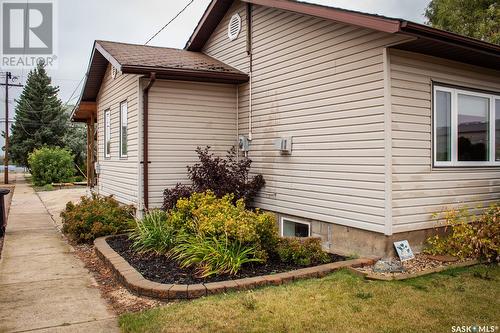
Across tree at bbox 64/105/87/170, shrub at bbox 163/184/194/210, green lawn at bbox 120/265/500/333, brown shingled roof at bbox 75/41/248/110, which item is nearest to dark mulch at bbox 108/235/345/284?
green lawn at bbox 120/265/500/333

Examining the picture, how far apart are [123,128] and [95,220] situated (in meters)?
2.99

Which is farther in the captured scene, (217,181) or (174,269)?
(217,181)

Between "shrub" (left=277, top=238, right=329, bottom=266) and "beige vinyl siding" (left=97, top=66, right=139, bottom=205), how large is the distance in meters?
4.16

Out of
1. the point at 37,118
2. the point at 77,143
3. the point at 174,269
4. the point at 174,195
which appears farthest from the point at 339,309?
the point at 37,118

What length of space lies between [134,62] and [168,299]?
530 centimetres

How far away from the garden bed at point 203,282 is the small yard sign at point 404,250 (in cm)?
44

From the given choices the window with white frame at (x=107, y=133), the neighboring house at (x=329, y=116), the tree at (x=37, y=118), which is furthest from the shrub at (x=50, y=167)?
the neighboring house at (x=329, y=116)

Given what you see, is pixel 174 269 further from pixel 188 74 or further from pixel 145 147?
pixel 188 74

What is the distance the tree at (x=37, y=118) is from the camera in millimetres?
30156

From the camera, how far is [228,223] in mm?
5715

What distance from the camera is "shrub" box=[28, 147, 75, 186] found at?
24.0 meters

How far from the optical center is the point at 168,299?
462 centimetres

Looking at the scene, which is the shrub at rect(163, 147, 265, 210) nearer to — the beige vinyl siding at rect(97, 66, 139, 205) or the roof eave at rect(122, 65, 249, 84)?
the beige vinyl siding at rect(97, 66, 139, 205)

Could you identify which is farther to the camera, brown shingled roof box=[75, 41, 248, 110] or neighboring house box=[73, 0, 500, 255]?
brown shingled roof box=[75, 41, 248, 110]
